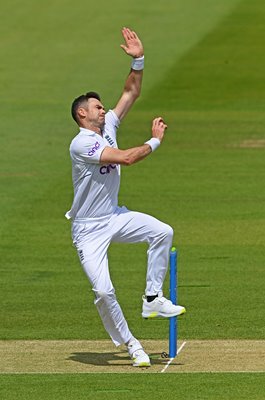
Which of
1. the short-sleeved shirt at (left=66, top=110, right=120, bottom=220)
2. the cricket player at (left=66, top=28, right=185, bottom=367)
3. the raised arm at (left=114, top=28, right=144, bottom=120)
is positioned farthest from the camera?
the raised arm at (left=114, top=28, right=144, bottom=120)

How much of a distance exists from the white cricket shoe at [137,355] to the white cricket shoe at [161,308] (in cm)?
31

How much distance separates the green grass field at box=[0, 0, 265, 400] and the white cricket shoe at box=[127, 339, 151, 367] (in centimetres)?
34

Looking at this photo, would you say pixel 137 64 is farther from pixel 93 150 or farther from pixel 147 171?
pixel 147 171

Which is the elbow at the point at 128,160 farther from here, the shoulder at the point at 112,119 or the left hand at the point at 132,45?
the left hand at the point at 132,45

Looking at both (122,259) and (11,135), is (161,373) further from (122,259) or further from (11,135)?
(11,135)

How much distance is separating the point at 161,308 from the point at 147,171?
12.7 metres

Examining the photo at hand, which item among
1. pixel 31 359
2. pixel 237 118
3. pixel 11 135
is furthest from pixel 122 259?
pixel 237 118

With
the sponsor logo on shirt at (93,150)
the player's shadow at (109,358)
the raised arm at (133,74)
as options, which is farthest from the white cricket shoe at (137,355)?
the raised arm at (133,74)

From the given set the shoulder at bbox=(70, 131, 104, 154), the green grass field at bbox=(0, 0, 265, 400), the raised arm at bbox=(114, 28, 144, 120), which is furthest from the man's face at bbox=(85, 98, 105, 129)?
the green grass field at bbox=(0, 0, 265, 400)

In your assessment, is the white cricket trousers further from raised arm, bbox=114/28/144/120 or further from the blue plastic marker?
raised arm, bbox=114/28/144/120

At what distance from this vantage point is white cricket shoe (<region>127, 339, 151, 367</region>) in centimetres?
1161

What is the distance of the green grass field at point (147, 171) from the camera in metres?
13.6

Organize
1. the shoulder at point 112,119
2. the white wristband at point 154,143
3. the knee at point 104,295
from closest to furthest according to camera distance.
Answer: the white wristband at point 154,143 < the knee at point 104,295 < the shoulder at point 112,119

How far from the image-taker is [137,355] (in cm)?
1165
